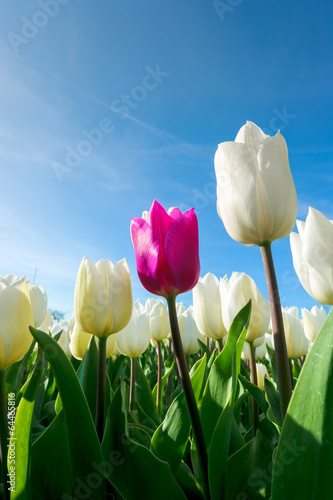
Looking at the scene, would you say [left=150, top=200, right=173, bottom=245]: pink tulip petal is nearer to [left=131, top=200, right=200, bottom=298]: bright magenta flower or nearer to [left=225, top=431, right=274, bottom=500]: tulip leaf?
[left=131, top=200, right=200, bottom=298]: bright magenta flower

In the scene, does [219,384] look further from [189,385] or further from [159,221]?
[159,221]

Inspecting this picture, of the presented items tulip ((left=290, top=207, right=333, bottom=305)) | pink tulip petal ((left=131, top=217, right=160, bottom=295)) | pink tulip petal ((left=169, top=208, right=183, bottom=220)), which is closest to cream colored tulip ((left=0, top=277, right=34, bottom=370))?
pink tulip petal ((left=131, top=217, right=160, bottom=295))

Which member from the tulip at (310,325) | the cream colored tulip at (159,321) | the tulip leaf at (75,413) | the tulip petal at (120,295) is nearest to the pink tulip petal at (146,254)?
the tulip petal at (120,295)

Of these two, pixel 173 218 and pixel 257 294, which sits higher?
pixel 173 218

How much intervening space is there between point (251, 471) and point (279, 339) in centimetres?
43

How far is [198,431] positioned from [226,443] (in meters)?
0.07

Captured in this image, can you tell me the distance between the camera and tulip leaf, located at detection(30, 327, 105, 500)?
766 millimetres

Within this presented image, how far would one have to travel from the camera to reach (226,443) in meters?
0.81

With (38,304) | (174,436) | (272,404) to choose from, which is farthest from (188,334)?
(174,436)

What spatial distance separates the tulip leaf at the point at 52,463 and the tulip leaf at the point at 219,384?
1.26 feet

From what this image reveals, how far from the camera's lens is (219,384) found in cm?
91

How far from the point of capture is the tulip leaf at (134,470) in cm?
Answer: 83

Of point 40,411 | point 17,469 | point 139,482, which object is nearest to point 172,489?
point 139,482

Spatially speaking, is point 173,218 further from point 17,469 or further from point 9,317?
point 17,469
